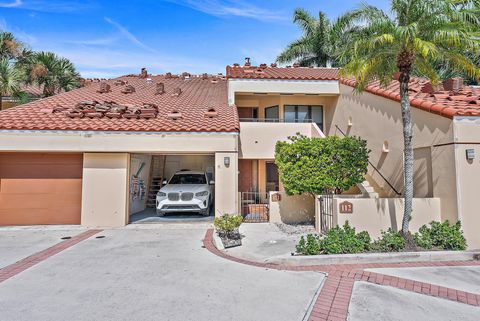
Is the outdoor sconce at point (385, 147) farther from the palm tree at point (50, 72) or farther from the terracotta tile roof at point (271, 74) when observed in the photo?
the palm tree at point (50, 72)

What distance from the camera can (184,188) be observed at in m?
11.3

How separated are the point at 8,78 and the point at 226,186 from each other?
10.3 meters

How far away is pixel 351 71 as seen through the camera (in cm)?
731

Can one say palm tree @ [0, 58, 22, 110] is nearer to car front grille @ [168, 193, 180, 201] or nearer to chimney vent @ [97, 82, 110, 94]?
chimney vent @ [97, 82, 110, 94]

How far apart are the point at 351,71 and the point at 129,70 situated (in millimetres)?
20499

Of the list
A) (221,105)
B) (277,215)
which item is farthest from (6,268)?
(221,105)

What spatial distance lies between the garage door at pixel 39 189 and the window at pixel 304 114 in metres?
10.1

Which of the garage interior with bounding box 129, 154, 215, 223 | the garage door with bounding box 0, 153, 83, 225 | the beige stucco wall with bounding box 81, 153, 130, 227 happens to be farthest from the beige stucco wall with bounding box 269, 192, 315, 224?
the garage door with bounding box 0, 153, 83, 225

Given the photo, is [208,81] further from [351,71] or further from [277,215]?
[351,71]

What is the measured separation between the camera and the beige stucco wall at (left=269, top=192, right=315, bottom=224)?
1038 cm

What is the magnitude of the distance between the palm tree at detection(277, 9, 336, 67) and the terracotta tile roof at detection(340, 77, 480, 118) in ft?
44.0

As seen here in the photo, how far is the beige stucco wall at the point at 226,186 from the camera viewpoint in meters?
10.1

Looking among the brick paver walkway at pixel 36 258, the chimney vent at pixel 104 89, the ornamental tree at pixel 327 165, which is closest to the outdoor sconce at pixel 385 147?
the ornamental tree at pixel 327 165

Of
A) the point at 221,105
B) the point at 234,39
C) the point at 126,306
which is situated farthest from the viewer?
the point at 234,39
